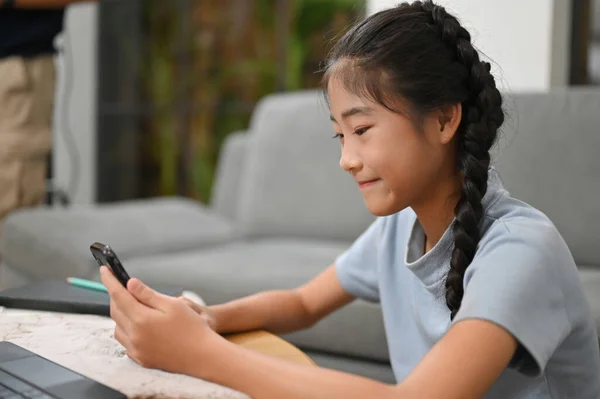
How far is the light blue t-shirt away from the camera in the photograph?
0.75m

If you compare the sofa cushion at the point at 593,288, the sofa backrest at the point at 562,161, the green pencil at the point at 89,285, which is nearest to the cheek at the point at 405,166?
the green pencil at the point at 89,285

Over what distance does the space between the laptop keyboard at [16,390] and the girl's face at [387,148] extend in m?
0.44

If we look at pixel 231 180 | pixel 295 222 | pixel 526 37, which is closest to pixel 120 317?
pixel 295 222

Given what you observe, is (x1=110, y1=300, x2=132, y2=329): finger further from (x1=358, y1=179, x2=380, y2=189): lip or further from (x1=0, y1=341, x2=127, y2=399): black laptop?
(x1=358, y1=179, x2=380, y2=189): lip

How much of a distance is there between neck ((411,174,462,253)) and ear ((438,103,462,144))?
0.07 metres

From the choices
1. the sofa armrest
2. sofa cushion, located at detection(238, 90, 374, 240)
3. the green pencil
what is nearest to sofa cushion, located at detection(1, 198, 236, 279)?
sofa cushion, located at detection(238, 90, 374, 240)

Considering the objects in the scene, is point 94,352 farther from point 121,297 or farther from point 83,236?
point 83,236

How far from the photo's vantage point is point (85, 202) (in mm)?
4156

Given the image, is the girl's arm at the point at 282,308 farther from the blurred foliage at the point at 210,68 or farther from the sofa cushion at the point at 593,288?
the blurred foliage at the point at 210,68

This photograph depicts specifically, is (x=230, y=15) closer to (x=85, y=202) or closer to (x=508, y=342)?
(x=85, y=202)

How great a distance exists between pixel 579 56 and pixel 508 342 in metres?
2.12

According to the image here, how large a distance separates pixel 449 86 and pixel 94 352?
0.53m

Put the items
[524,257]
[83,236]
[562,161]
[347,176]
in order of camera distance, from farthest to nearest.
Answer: [347,176] → [83,236] → [562,161] → [524,257]

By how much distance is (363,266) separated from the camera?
3.79ft
